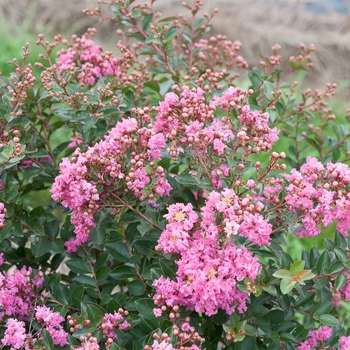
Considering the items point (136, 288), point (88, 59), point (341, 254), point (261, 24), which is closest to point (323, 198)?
point (341, 254)

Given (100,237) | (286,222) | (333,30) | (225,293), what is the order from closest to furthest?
(225,293) → (286,222) → (100,237) → (333,30)

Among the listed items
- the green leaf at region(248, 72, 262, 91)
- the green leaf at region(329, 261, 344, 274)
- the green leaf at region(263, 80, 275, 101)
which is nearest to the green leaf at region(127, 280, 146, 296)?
the green leaf at region(329, 261, 344, 274)

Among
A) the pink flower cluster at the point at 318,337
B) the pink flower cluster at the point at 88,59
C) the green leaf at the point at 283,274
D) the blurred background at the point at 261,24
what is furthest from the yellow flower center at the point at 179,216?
the blurred background at the point at 261,24

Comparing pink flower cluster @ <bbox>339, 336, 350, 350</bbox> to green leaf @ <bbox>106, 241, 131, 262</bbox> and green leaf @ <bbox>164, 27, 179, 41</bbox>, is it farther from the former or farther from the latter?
green leaf @ <bbox>164, 27, 179, 41</bbox>

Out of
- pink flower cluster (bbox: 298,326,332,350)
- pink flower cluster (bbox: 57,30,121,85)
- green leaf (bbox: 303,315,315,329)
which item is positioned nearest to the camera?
green leaf (bbox: 303,315,315,329)

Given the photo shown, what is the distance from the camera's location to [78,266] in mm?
1391

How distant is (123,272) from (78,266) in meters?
0.14

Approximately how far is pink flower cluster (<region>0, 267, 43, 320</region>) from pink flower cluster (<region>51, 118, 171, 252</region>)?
0.21 m

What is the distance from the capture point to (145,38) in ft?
5.78

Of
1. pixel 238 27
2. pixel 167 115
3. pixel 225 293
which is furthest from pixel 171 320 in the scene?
pixel 238 27

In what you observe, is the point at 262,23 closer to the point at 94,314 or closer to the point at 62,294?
the point at 62,294

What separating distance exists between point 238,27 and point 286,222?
5263mm

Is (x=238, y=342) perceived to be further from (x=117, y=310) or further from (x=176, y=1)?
(x=176, y=1)

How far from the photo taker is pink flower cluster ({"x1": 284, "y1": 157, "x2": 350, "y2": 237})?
1.09 m
